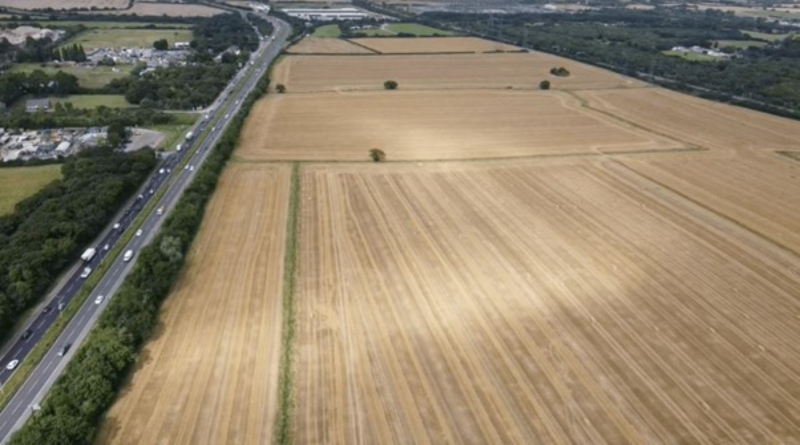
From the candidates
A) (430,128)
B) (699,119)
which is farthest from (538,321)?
(699,119)

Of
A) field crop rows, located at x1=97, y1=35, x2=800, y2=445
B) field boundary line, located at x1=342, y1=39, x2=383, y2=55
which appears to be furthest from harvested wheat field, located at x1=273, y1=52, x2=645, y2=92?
field crop rows, located at x1=97, y1=35, x2=800, y2=445

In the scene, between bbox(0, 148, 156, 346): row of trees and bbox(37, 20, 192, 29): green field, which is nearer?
bbox(0, 148, 156, 346): row of trees

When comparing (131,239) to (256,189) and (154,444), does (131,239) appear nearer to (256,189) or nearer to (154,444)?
(256,189)

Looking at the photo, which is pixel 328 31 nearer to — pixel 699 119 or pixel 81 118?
pixel 81 118

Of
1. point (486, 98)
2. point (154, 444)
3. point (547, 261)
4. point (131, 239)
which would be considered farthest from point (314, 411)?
point (486, 98)

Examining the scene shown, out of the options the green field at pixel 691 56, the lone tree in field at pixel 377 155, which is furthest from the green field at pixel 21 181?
the green field at pixel 691 56

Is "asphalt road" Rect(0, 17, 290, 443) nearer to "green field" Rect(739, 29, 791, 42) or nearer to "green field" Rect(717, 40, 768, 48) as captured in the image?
"green field" Rect(717, 40, 768, 48)

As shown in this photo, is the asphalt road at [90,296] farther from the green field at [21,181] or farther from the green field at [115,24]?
the green field at [115,24]
